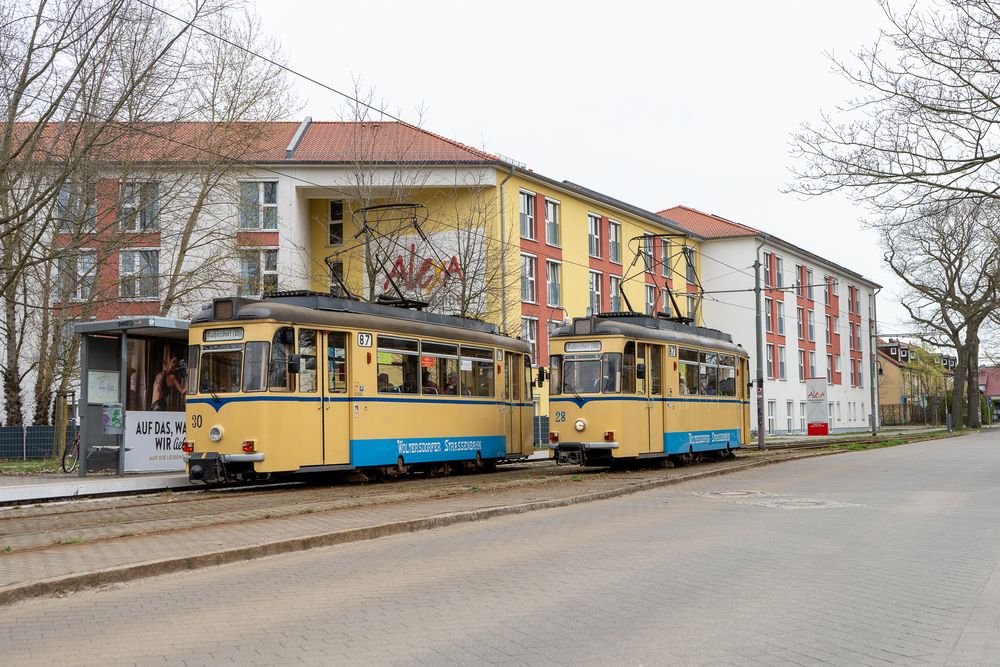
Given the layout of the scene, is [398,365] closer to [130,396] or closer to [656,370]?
[130,396]

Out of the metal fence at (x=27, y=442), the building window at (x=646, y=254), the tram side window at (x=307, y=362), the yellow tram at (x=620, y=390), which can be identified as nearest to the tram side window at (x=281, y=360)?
the tram side window at (x=307, y=362)

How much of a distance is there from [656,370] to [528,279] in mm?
22850

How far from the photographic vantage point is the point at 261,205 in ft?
123

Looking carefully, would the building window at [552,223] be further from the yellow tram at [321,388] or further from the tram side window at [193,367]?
the tram side window at [193,367]

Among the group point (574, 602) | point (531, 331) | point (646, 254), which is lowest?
point (574, 602)

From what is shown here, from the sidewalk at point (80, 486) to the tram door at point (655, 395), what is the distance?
939 centimetres

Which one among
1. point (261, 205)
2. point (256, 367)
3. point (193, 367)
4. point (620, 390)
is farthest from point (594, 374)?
point (261, 205)

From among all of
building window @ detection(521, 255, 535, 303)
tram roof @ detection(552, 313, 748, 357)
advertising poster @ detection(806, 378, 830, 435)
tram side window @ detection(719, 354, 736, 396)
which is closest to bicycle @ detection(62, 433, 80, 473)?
tram roof @ detection(552, 313, 748, 357)

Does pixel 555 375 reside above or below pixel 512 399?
above

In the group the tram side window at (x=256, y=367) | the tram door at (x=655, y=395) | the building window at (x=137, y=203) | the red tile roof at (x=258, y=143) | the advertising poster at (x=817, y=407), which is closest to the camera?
the tram side window at (x=256, y=367)

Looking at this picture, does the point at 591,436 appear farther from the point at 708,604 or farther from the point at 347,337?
the point at 708,604

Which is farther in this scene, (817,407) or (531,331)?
(817,407)

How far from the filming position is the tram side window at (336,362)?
17.8 meters

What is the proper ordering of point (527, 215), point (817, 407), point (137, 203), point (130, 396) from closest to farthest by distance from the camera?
1. point (130, 396)
2. point (137, 203)
3. point (527, 215)
4. point (817, 407)
